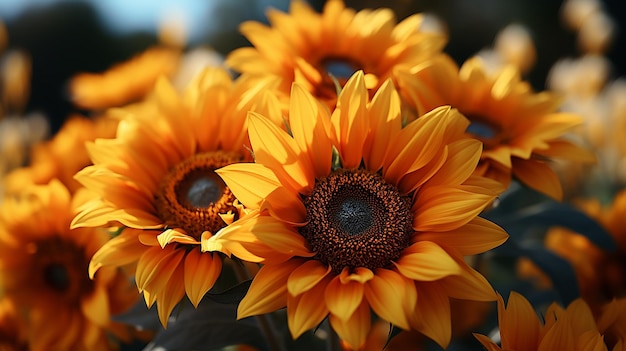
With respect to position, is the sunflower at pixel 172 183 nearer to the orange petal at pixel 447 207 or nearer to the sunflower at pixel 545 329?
the orange petal at pixel 447 207

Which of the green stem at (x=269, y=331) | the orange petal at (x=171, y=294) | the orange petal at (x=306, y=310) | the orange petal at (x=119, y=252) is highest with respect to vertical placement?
the orange petal at (x=306, y=310)

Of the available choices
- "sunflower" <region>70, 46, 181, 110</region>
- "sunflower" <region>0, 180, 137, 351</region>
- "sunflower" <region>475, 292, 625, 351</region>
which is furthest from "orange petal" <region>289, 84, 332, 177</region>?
"sunflower" <region>70, 46, 181, 110</region>

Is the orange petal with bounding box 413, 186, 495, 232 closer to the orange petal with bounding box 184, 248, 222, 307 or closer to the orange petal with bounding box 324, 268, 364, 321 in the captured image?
the orange petal with bounding box 324, 268, 364, 321

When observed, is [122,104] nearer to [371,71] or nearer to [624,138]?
[371,71]

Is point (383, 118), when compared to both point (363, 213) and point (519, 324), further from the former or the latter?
point (519, 324)

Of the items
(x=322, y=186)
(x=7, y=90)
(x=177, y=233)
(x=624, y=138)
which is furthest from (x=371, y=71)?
(x=7, y=90)

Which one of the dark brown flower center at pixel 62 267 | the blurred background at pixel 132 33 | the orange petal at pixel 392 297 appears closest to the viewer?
the orange petal at pixel 392 297

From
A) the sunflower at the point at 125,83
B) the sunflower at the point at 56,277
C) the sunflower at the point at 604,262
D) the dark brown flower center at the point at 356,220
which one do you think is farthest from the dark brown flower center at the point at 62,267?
the sunflower at the point at 125,83
